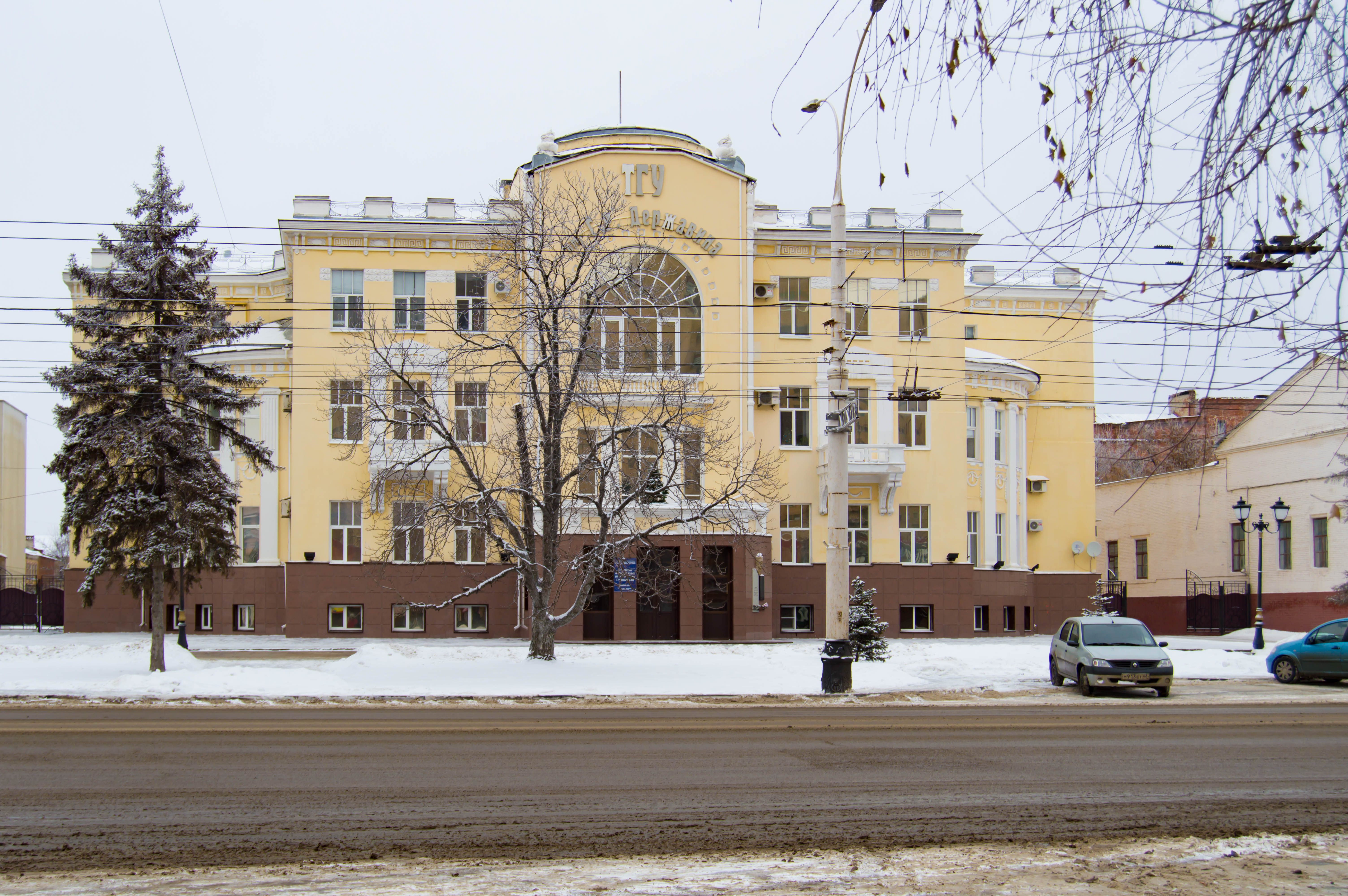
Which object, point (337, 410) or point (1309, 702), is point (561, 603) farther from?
point (1309, 702)

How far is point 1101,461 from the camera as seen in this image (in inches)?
2712

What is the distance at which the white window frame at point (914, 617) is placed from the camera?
3772cm

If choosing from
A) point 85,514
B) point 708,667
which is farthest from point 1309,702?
point 85,514

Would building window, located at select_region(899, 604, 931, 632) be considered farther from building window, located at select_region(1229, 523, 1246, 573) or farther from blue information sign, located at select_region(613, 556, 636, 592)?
building window, located at select_region(1229, 523, 1246, 573)

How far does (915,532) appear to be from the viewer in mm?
38375

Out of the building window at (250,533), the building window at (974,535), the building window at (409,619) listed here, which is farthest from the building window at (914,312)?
the building window at (250,533)

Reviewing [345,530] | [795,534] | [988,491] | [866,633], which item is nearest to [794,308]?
[795,534]

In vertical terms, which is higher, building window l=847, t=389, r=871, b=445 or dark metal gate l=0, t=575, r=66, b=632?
building window l=847, t=389, r=871, b=445

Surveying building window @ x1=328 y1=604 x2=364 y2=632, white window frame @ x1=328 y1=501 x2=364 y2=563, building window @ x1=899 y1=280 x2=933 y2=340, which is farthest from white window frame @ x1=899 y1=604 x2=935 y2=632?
white window frame @ x1=328 y1=501 x2=364 y2=563

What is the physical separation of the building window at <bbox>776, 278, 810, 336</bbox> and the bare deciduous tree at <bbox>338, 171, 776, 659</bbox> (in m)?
6.60

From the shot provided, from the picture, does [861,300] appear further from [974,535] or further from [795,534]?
[974,535]

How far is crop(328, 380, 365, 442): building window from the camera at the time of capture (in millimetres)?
26188

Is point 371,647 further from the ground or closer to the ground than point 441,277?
closer to the ground

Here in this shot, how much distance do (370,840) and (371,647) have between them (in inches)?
840
